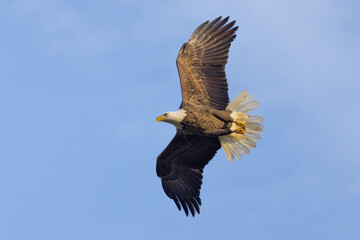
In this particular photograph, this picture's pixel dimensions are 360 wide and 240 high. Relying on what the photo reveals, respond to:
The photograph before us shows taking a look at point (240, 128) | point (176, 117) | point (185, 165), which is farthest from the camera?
point (185, 165)

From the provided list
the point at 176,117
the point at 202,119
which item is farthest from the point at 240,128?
the point at 176,117

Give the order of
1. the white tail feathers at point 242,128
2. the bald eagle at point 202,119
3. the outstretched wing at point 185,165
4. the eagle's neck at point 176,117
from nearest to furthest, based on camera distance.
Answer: the eagle's neck at point 176,117, the bald eagle at point 202,119, the white tail feathers at point 242,128, the outstretched wing at point 185,165

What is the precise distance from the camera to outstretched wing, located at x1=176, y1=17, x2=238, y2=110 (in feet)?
40.9

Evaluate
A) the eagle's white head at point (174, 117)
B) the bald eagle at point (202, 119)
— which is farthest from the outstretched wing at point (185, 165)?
the eagle's white head at point (174, 117)

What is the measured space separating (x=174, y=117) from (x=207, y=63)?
1.24 metres

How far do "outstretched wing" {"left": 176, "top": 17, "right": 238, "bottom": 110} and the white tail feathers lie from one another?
0.25 metres

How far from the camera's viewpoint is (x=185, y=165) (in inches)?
516

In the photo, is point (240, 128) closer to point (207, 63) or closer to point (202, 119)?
point (202, 119)

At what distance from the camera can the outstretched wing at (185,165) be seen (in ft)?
42.4

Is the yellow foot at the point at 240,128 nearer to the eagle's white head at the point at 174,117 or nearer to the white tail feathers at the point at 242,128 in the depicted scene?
the white tail feathers at the point at 242,128

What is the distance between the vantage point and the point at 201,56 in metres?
12.7

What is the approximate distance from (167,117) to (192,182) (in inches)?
62.2

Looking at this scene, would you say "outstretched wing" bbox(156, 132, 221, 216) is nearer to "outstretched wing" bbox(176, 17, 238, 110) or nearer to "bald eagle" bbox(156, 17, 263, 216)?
"bald eagle" bbox(156, 17, 263, 216)

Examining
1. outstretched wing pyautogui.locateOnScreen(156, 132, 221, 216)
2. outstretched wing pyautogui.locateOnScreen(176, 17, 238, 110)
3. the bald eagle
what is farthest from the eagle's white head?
outstretched wing pyautogui.locateOnScreen(156, 132, 221, 216)
